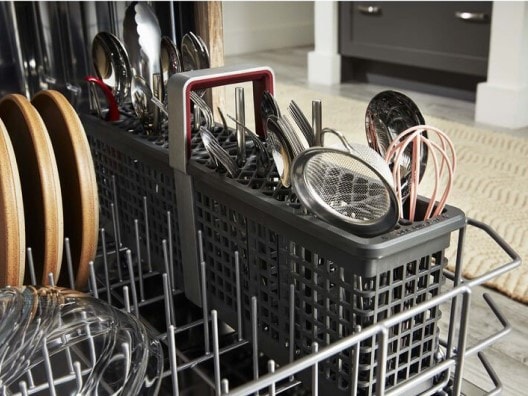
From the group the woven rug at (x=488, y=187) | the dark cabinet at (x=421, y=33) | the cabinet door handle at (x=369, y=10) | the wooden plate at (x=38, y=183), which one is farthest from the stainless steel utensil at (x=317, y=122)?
the cabinet door handle at (x=369, y=10)

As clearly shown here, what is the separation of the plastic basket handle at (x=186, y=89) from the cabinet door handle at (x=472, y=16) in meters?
1.74

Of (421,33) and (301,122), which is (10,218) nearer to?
(301,122)

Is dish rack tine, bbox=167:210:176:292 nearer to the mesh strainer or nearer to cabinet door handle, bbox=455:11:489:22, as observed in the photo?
the mesh strainer

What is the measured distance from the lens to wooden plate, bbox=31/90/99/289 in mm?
562

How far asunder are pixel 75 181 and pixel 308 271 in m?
0.24

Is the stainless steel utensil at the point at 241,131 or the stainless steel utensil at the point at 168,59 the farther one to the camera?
the stainless steel utensil at the point at 168,59

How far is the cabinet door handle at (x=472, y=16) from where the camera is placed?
2.09 metres

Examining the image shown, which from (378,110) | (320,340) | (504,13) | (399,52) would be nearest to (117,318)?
(320,340)

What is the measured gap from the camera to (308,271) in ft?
1.51

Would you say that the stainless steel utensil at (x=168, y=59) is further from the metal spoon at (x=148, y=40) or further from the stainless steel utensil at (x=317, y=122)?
the stainless steel utensil at (x=317, y=122)

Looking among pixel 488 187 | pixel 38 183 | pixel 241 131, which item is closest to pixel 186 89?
pixel 241 131

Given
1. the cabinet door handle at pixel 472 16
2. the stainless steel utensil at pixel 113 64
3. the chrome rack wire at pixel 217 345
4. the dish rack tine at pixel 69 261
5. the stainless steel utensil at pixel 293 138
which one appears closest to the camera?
the chrome rack wire at pixel 217 345

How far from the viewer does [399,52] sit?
2445mm

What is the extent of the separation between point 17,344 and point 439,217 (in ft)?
0.88
